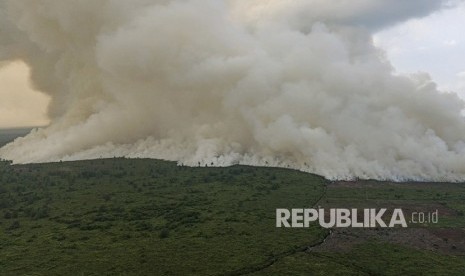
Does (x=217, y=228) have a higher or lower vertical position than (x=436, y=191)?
lower

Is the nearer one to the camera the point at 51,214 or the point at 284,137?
the point at 51,214

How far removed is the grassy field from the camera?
51.3m

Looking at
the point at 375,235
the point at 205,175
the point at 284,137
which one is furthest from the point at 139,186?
the point at 375,235

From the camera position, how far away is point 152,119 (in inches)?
5379

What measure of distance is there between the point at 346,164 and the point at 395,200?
923 inches

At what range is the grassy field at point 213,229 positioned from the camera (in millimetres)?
51281

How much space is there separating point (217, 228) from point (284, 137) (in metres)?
45.2

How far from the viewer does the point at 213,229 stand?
207 feet

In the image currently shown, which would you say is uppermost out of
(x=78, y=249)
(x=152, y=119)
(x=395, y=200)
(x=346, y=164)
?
(x=152, y=119)

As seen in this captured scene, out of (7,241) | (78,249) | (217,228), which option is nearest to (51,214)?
(7,241)

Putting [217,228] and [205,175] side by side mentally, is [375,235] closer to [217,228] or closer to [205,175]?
[217,228]

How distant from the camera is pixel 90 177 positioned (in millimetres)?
106688

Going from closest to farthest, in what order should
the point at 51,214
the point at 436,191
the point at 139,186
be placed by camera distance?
1. the point at 51,214
2. the point at 436,191
3. the point at 139,186

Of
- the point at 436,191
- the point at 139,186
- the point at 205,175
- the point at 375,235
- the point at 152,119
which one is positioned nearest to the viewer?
the point at 375,235
